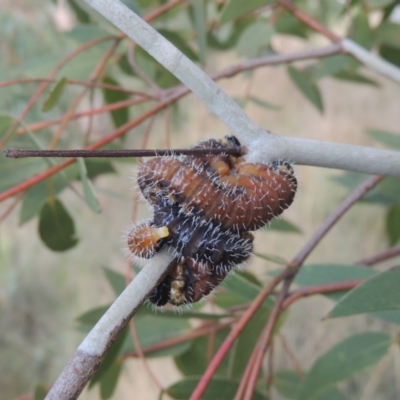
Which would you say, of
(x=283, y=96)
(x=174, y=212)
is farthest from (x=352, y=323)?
(x=174, y=212)

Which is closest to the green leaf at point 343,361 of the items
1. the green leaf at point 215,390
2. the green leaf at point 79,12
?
the green leaf at point 215,390

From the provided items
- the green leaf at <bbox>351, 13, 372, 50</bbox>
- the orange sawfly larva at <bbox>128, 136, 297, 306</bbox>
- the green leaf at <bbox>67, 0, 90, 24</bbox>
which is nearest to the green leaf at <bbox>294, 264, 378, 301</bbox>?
the orange sawfly larva at <bbox>128, 136, 297, 306</bbox>

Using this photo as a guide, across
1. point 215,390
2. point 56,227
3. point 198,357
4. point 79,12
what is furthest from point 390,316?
point 79,12

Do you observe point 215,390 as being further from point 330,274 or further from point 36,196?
point 36,196

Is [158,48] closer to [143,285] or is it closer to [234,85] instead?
[143,285]

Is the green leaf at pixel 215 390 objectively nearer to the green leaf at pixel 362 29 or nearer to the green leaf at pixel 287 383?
the green leaf at pixel 287 383

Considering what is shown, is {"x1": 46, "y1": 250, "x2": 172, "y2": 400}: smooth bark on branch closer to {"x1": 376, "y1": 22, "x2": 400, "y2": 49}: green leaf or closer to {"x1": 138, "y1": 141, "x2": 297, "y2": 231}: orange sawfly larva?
{"x1": 138, "y1": 141, "x2": 297, "y2": 231}: orange sawfly larva
